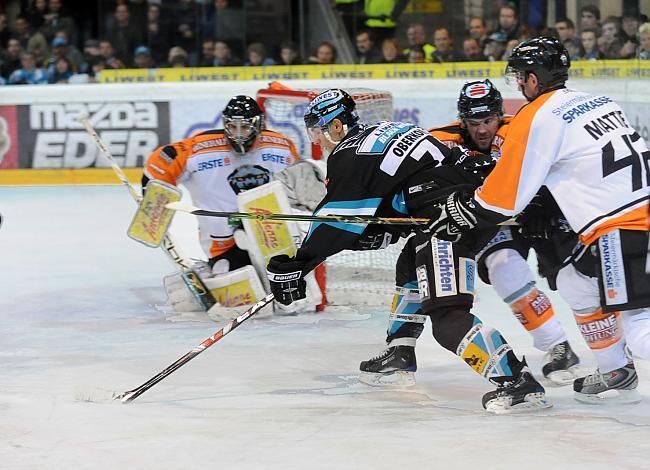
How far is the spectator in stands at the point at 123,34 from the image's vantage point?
33.6 ft

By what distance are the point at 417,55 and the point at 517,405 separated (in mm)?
6073

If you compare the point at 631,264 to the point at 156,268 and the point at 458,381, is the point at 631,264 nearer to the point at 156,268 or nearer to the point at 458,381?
the point at 458,381

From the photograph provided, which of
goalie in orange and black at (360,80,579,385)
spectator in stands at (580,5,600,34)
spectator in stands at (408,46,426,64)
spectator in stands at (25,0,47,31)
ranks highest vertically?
spectator in stands at (25,0,47,31)

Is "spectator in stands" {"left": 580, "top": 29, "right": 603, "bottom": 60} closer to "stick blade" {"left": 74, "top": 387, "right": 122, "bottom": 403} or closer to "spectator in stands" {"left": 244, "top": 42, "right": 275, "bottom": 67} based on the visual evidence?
"spectator in stands" {"left": 244, "top": 42, "right": 275, "bottom": 67}

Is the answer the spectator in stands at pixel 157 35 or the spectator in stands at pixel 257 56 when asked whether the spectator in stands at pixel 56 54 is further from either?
the spectator in stands at pixel 257 56

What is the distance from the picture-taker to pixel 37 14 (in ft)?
36.9

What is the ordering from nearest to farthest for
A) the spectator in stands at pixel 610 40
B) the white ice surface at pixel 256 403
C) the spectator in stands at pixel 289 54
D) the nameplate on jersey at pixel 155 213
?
the white ice surface at pixel 256 403
the nameplate on jersey at pixel 155 213
the spectator in stands at pixel 610 40
the spectator in stands at pixel 289 54

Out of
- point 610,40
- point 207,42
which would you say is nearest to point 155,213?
point 610,40

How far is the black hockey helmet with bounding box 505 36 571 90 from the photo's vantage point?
323 cm

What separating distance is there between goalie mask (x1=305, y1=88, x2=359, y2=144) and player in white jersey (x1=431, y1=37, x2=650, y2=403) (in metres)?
0.49

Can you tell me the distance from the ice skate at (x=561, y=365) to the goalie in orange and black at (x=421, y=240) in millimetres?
450

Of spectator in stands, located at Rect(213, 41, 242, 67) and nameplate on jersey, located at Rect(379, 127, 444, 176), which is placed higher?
spectator in stands, located at Rect(213, 41, 242, 67)

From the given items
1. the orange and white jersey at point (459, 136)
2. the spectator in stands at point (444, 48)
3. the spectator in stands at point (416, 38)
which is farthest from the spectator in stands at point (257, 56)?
the orange and white jersey at point (459, 136)

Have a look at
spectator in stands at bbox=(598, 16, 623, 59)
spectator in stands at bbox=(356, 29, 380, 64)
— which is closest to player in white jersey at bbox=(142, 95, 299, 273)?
spectator in stands at bbox=(598, 16, 623, 59)
